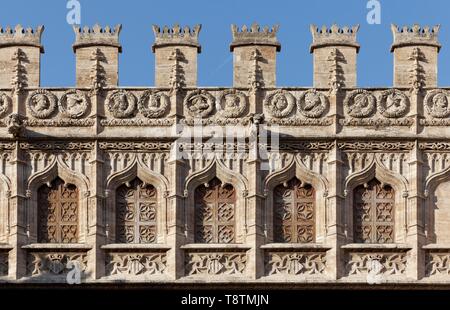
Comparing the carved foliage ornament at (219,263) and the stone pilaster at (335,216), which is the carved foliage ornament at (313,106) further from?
the carved foliage ornament at (219,263)

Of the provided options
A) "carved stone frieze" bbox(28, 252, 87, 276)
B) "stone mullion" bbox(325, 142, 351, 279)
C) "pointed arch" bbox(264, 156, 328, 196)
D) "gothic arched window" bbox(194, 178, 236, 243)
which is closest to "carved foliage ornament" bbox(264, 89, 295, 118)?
"pointed arch" bbox(264, 156, 328, 196)

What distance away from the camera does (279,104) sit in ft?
107

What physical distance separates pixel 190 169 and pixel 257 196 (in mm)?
1394

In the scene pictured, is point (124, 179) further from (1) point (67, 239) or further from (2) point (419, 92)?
(2) point (419, 92)

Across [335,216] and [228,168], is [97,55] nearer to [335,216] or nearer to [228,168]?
[228,168]

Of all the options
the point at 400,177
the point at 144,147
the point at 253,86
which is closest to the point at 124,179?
the point at 144,147

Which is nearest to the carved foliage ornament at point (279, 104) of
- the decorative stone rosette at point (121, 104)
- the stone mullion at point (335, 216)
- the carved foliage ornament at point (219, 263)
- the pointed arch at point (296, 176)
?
the pointed arch at point (296, 176)

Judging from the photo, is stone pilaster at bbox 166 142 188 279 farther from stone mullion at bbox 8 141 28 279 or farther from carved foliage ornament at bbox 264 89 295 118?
stone mullion at bbox 8 141 28 279

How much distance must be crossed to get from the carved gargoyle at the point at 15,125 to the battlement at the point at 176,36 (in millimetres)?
2976

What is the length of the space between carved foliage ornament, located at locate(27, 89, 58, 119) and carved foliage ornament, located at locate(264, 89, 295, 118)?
4079mm

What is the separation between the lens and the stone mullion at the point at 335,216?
31812mm

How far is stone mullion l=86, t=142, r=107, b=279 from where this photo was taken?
31906 millimetres

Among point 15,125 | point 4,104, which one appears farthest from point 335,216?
point 4,104

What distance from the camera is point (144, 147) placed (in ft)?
107
